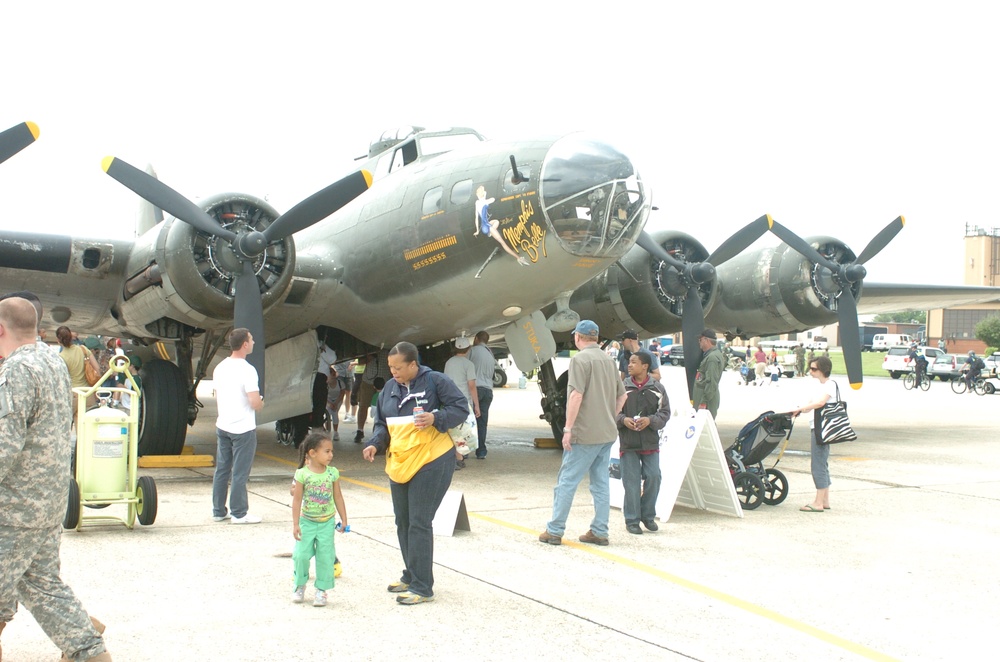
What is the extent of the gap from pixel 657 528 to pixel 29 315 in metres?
5.21

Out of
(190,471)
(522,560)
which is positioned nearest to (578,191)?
(522,560)

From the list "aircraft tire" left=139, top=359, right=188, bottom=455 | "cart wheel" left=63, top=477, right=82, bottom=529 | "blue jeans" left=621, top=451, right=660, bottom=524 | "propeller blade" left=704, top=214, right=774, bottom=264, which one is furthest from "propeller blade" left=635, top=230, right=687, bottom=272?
"cart wheel" left=63, top=477, right=82, bottom=529

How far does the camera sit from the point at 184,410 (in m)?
11.3

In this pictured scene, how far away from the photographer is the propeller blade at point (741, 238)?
13055mm

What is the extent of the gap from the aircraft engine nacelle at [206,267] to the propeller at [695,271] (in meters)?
4.88

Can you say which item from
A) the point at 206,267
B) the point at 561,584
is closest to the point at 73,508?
the point at 561,584

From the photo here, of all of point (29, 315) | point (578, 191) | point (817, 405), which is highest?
point (578, 191)

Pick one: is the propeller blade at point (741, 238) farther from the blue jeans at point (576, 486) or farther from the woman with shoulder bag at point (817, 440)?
the blue jeans at point (576, 486)

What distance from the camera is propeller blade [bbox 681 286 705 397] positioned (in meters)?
12.6

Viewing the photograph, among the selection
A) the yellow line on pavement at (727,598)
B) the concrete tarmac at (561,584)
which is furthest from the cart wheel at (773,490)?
the yellow line on pavement at (727,598)

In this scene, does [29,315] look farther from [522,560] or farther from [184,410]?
[184,410]

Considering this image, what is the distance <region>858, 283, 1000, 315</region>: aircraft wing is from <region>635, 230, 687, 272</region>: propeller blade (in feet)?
18.3

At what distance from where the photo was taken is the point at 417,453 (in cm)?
527

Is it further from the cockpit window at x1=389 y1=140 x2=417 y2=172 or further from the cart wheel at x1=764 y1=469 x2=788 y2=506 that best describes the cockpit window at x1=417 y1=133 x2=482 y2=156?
the cart wheel at x1=764 y1=469 x2=788 y2=506
